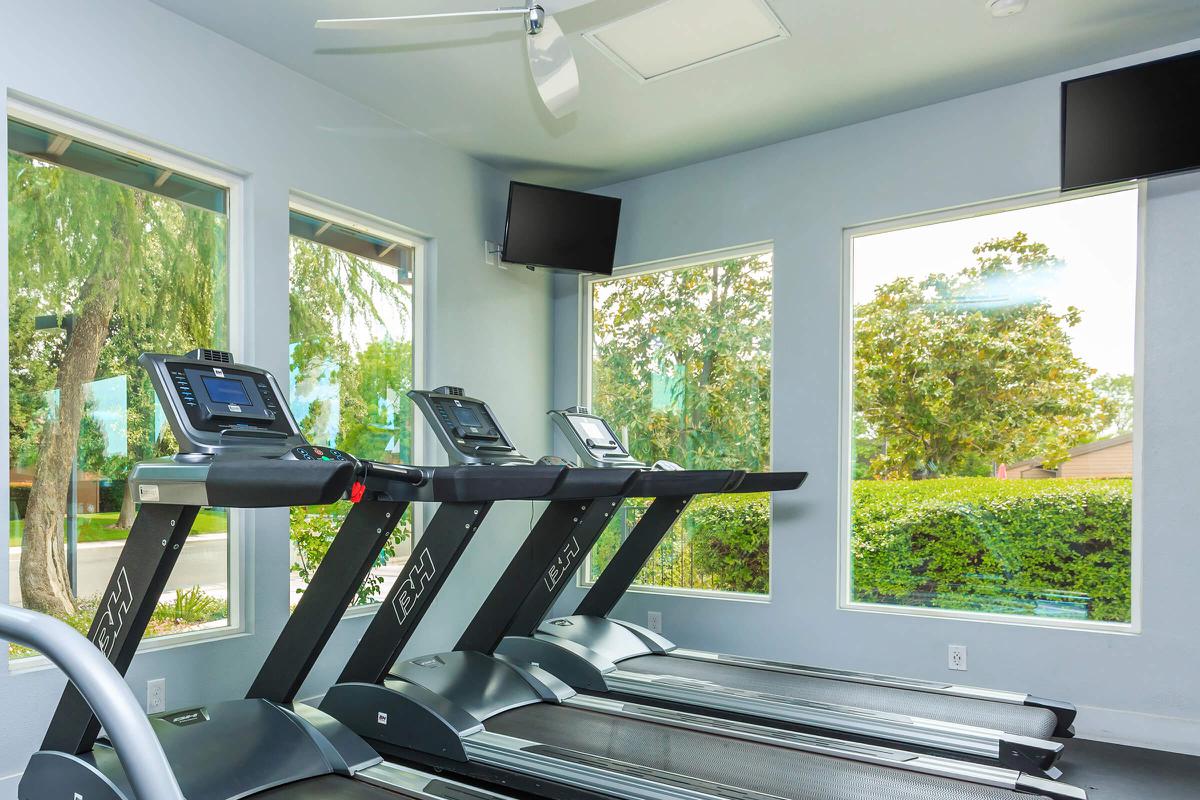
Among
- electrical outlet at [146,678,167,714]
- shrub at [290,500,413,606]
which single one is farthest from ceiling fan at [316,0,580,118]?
electrical outlet at [146,678,167,714]

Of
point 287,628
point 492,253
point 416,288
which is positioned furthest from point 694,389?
point 287,628

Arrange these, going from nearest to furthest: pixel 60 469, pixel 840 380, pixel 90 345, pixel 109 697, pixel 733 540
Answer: pixel 109 697
pixel 60 469
pixel 90 345
pixel 840 380
pixel 733 540

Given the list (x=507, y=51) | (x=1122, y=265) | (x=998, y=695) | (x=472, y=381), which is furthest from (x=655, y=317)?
(x=998, y=695)

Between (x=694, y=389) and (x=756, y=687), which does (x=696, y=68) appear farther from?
(x=756, y=687)

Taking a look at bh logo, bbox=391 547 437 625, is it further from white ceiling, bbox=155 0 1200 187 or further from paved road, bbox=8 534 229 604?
white ceiling, bbox=155 0 1200 187

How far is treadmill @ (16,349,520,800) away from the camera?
84.2 inches

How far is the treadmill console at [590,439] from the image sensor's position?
3.97 meters

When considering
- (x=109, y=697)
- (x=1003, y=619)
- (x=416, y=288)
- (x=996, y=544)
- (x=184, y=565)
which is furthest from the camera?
(x=416, y=288)

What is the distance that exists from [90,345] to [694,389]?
3.24 m

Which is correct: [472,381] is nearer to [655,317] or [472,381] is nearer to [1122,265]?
[655,317]

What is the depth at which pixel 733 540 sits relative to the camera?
4785mm

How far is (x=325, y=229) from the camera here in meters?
4.17

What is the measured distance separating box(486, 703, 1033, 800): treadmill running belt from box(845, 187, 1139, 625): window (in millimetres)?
1660

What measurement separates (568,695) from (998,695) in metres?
1.84
